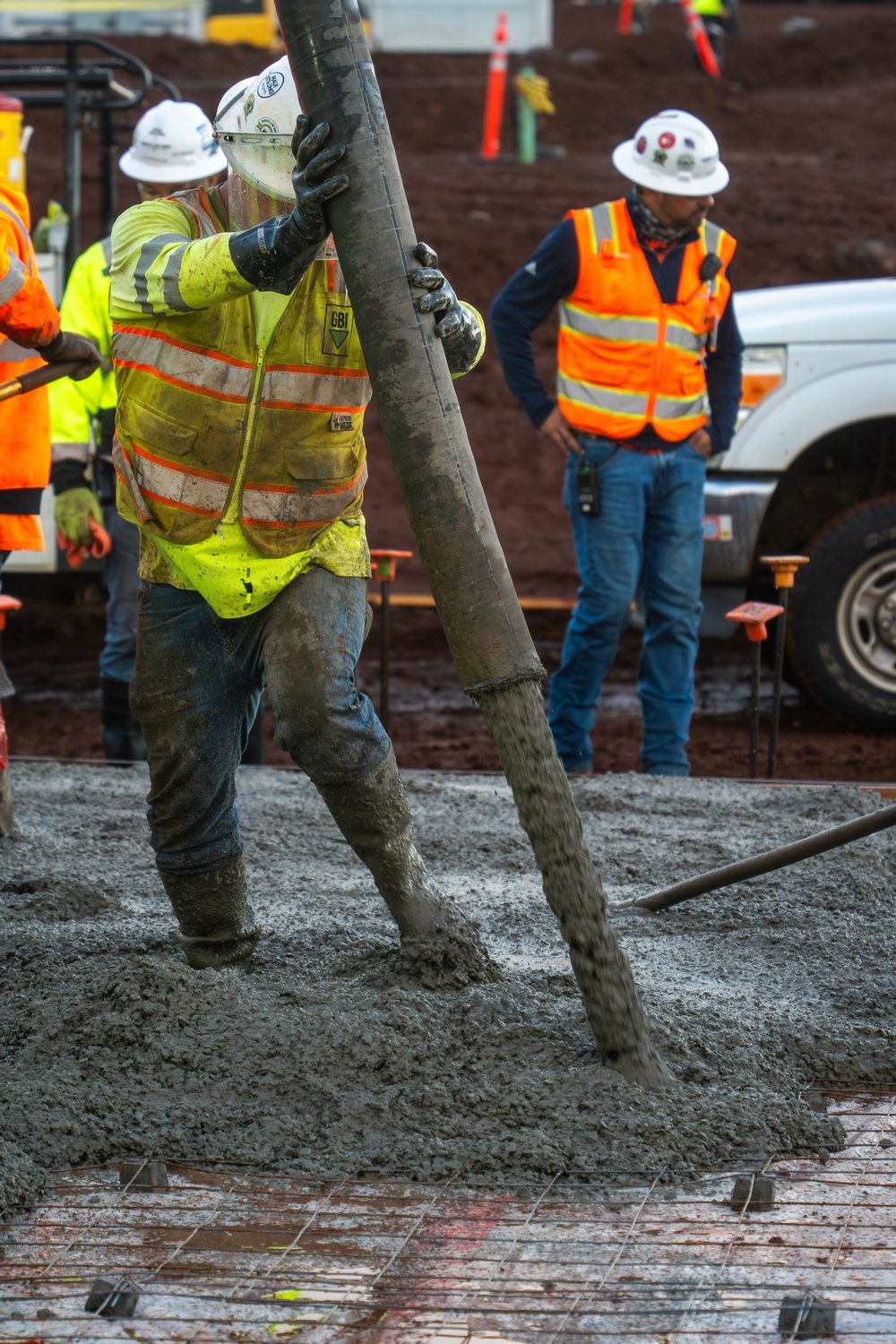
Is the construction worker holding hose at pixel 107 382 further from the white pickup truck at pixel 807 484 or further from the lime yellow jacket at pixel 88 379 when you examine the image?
the white pickup truck at pixel 807 484

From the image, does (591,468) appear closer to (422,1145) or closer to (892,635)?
(892,635)

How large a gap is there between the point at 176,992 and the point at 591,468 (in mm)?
3183

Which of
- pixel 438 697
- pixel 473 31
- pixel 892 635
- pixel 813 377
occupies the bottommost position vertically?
→ pixel 438 697

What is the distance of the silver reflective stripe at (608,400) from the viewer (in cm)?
582

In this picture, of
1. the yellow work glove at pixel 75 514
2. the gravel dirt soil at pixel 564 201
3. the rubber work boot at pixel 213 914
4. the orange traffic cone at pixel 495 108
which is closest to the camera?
the rubber work boot at pixel 213 914

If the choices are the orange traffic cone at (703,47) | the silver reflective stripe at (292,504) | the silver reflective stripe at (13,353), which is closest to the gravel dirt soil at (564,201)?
the orange traffic cone at (703,47)

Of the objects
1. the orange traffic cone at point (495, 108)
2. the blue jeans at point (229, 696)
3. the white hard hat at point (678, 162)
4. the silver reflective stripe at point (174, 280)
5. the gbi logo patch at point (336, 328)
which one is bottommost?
the blue jeans at point (229, 696)

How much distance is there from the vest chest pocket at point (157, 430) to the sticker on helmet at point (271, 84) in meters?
0.67

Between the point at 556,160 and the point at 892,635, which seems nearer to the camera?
the point at 892,635

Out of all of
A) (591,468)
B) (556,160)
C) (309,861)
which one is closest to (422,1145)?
(309,861)

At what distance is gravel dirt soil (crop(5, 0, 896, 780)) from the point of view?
7.71 metres

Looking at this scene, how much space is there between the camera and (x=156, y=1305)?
7.77 feet

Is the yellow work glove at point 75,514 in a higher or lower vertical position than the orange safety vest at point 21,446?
lower

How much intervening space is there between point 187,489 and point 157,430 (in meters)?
0.14
